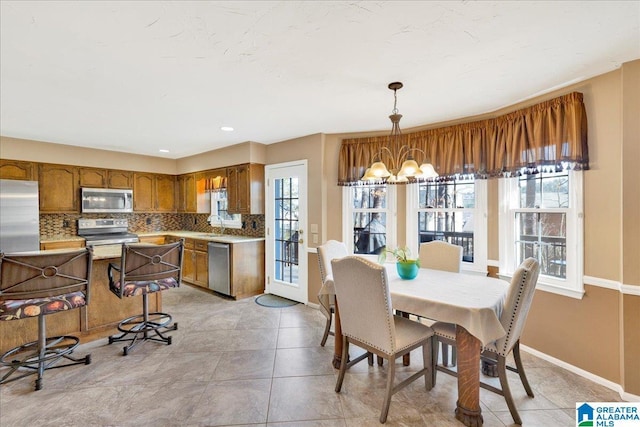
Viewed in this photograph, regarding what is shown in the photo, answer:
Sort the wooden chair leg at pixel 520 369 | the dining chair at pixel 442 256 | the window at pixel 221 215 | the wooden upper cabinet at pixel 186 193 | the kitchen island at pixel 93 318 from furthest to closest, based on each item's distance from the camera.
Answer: the wooden upper cabinet at pixel 186 193 < the window at pixel 221 215 < the dining chair at pixel 442 256 < the kitchen island at pixel 93 318 < the wooden chair leg at pixel 520 369

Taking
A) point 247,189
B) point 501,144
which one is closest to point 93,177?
point 247,189

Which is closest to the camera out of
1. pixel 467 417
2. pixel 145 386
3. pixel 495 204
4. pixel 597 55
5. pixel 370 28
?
pixel 370 28

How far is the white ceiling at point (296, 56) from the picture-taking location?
5.20 ft

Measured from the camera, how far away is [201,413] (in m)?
1.97

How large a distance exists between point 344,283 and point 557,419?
1.66 meters

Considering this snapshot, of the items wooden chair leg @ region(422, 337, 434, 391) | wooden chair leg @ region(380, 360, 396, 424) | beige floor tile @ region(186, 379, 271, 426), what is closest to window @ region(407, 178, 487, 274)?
wooden chair leg @ region(422, 337, 434, 391)

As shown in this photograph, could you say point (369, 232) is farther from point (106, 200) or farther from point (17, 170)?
point (17, 170)

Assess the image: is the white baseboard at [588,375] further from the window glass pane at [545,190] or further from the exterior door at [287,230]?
the exterior door at [287,230]

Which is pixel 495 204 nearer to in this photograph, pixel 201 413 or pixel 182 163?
pixel 201 413

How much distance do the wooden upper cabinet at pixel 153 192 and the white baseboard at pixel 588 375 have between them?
6390 mm

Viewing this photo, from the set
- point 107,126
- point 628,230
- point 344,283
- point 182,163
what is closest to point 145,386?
point 344,283

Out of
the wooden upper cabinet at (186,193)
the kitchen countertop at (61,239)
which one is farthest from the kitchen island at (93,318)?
the wooden upper cabinet at (186,193)

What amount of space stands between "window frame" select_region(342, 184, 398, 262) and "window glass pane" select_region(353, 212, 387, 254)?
57mm

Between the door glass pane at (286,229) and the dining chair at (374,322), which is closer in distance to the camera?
the dining chair at (374,322)
